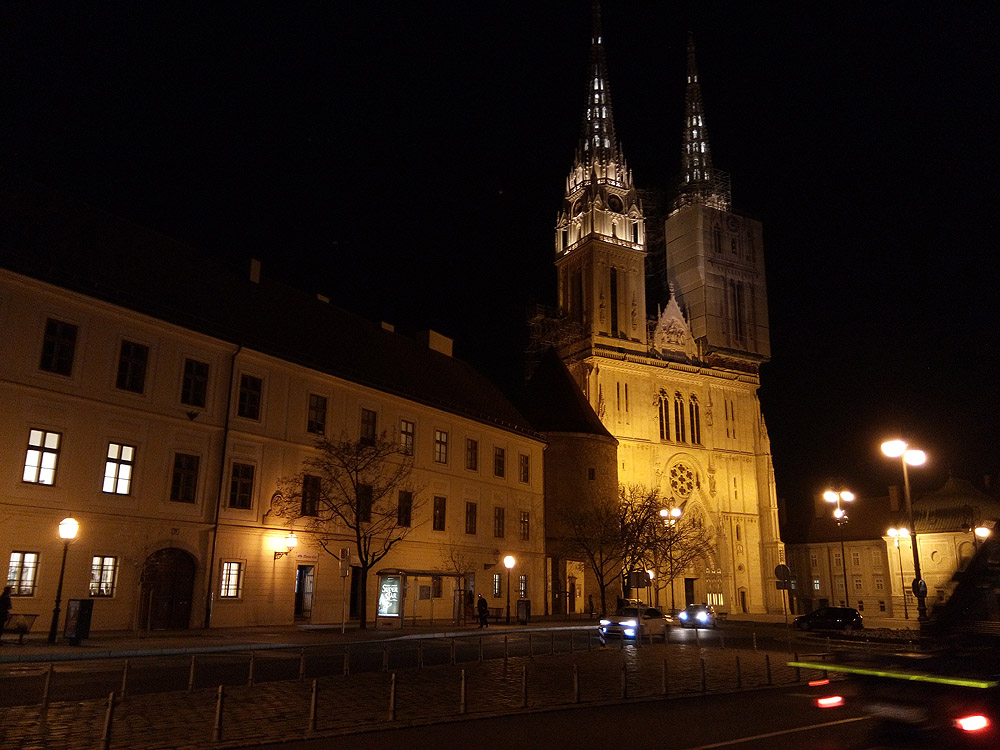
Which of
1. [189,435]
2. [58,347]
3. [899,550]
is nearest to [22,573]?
[58,347]

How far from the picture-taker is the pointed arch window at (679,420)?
2739 inches

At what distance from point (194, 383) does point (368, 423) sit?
8815 millimetres

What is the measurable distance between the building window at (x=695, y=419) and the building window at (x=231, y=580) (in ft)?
160

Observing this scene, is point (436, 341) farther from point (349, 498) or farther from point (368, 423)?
point (349, 498)

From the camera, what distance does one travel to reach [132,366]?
26531 mm

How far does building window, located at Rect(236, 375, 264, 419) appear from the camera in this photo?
2997 cm

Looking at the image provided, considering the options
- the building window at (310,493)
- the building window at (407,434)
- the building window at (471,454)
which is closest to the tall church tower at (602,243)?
the building window at (471,454)

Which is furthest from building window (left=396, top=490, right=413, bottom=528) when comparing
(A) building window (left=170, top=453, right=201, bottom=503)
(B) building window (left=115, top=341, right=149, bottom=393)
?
(B) building window (left=115, top=341, right=149, bottom=393)

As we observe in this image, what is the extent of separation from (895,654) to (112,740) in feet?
29.5

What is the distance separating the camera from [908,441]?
23375mm

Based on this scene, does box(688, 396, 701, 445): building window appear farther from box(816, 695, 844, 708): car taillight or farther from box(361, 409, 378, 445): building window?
box(816, 695, 844, 708): car taillight

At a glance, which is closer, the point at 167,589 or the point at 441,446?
the point at 167,589

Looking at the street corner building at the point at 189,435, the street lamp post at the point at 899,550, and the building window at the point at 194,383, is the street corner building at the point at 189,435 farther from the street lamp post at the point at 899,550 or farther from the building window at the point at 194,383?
the street lamp post at the point at 899,550

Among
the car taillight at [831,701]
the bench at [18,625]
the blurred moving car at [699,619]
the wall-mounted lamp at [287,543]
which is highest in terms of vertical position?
the wall-mounted lamp at [287,543]
